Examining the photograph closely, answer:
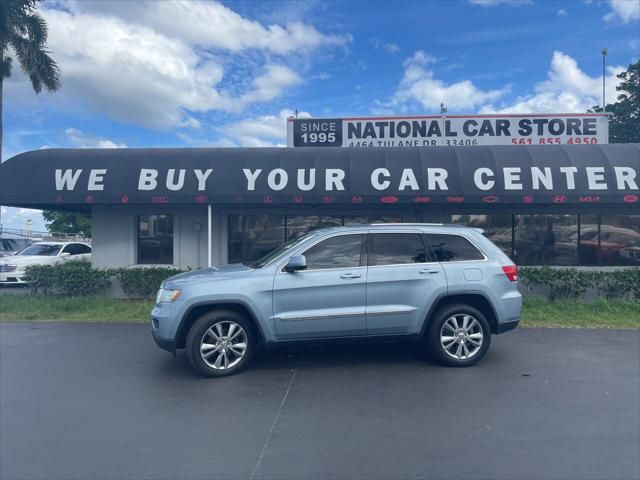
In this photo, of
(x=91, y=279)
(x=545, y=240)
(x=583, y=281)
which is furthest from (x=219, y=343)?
(x=545, y=240)

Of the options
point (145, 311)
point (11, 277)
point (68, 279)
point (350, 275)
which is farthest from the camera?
point (11, 277)

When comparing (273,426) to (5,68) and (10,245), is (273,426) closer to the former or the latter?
(5,68)

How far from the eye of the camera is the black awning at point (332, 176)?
10688 mm

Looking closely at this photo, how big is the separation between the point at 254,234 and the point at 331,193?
2.76 meters

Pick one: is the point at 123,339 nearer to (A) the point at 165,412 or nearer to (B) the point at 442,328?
(A) the point at 165,412

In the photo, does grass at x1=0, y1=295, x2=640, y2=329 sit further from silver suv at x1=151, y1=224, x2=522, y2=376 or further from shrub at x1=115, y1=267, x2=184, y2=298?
silver suv at x1=151, y1=224, x2=522, y2=376

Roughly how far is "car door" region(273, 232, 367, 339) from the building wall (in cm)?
685

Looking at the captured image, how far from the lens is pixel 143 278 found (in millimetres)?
11516

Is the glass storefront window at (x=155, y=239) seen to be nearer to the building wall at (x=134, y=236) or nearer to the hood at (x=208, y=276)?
the building wall at (x=134, y=236)

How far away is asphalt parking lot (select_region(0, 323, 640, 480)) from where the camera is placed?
3.87m

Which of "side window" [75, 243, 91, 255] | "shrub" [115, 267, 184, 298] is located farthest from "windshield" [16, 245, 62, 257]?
"shrub" [115, 267, 184, 298]

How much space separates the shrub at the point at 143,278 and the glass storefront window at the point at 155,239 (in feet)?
3.99

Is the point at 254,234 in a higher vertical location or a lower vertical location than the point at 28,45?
lower

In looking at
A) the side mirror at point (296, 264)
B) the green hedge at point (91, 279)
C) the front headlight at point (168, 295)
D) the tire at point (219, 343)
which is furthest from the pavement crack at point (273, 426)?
the green hedge at point (91, 279)
